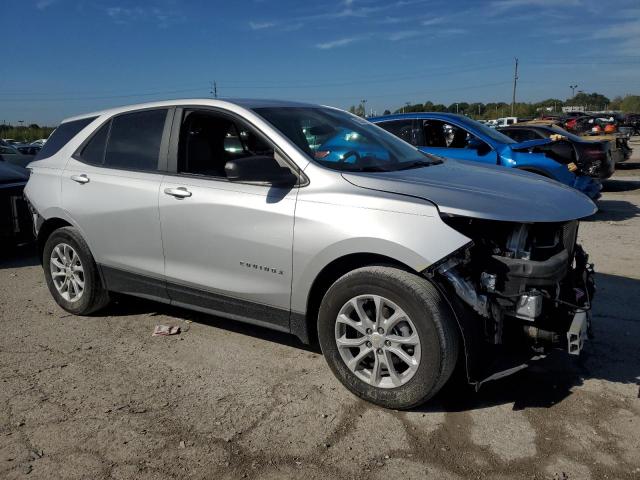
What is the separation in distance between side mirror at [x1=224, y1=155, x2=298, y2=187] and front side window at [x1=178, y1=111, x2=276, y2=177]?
0.57 meters

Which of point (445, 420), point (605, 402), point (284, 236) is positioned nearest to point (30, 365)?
point (284, 236)

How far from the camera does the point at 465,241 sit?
304 cm

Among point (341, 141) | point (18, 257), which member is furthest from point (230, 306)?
point (18, 257)

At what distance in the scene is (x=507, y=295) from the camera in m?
3.10

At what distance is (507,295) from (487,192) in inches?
25.3

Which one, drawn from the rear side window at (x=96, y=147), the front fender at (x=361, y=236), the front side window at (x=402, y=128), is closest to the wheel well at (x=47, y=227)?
the rear side window at (x=96, y=147)

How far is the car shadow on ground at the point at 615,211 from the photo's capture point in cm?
932

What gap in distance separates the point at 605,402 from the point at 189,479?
2.45 metres

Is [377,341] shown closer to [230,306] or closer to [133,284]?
[230,306]

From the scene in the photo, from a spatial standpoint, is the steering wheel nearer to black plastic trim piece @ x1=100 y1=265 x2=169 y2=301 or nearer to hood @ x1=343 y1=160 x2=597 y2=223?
hood @ x1=343 y1=160 x2=597 y2=223

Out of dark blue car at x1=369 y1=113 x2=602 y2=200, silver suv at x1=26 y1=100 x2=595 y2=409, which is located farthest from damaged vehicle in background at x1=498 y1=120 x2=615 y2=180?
silver suv at x1=26 y1=100 x2=595 y2=409

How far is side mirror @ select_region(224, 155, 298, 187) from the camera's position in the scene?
11.7 ft

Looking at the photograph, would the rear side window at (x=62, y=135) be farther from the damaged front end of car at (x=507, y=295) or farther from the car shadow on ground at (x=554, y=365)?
the damaged front end of car at (x=507, y=295)

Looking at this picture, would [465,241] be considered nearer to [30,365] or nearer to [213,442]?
[213,442]
